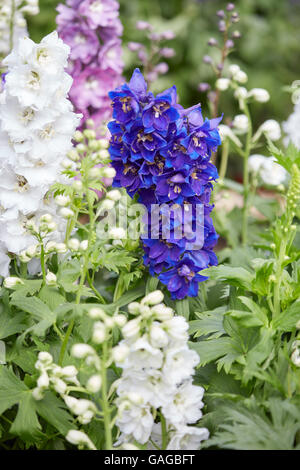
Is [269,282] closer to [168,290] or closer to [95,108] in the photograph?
[168,290]

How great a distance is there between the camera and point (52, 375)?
4.07ft

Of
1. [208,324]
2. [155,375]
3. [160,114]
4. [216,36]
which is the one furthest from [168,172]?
[216,36]

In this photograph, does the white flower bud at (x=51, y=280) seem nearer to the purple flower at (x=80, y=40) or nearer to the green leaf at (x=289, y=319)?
the green leaf at (x=289, y=319)

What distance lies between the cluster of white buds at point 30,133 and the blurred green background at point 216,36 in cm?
272

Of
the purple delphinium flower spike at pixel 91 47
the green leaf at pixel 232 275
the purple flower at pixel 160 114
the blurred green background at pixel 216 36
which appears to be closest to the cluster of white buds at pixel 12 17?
the purple delphinium flower spike at pixel 91 47

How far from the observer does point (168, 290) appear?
5.33 feet

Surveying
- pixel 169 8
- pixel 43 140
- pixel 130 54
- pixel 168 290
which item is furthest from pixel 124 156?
pixel 169 8

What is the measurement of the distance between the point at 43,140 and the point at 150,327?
0.66 metres

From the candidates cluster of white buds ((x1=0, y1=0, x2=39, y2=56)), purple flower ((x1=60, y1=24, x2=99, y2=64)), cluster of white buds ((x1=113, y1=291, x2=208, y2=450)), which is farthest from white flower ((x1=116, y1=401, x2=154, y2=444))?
cluster of white buds ((x1=0, y1=0, x2=39, y2=56))

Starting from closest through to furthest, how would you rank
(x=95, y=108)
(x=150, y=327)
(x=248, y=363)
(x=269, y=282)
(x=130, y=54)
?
(x=150, y=327), (x=248, y=363), (x=269, y=282), (x=95, y=108), (x=130, y=54)

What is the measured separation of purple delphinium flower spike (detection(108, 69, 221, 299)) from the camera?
4.68 ft

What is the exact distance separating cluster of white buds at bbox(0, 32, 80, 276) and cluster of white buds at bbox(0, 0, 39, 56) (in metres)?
0.66

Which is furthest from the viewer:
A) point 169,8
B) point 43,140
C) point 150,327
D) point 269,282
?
point 169,8

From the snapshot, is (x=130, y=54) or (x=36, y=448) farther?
(x=130, y=54)
